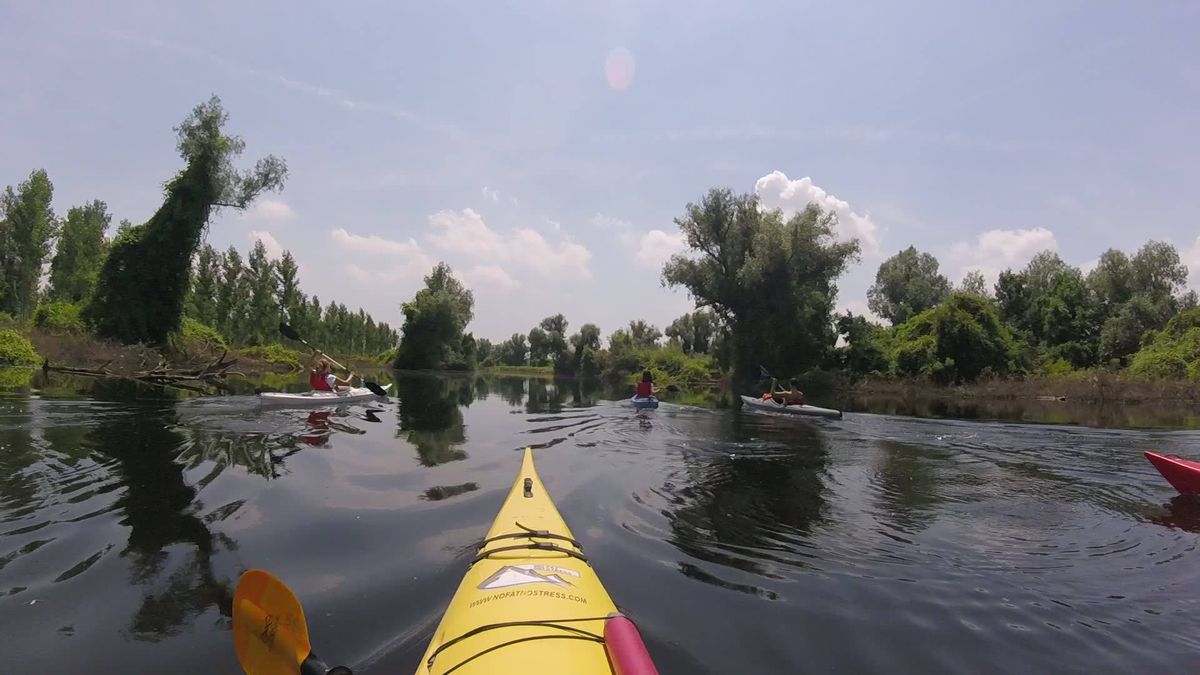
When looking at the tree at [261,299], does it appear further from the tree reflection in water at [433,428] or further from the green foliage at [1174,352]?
the green foliage at [1174,352]

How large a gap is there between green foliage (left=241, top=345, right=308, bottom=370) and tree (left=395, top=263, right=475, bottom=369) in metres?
12.6

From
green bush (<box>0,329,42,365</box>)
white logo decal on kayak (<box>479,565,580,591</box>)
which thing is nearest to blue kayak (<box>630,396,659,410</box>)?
white logo decal on kayak (<box>479,565,580,591</box>)

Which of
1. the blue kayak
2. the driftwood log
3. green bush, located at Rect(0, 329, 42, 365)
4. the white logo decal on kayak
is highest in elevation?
green bush, located at Rect(0, 329, 42, 365)

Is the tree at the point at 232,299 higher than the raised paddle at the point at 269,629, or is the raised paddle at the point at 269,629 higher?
the tree at the point at 232,299

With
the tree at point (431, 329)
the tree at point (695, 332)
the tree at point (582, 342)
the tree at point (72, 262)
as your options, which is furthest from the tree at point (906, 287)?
the tree at point (72, 262)

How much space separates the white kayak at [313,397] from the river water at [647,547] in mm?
3847

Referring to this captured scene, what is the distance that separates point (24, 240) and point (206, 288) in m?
13.0

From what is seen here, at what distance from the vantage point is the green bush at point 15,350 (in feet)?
80.0

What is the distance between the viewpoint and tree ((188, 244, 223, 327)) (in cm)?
5425

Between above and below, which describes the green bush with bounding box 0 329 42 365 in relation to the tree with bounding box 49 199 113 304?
below

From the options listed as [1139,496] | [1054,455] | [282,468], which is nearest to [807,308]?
[1054,455]

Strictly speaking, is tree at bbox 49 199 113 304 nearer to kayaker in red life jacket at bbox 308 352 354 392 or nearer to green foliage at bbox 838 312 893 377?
kayaker in red life jacket at bbox 308 352 354 392

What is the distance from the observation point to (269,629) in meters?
2.93

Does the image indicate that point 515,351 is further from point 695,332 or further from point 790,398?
point 790,398
